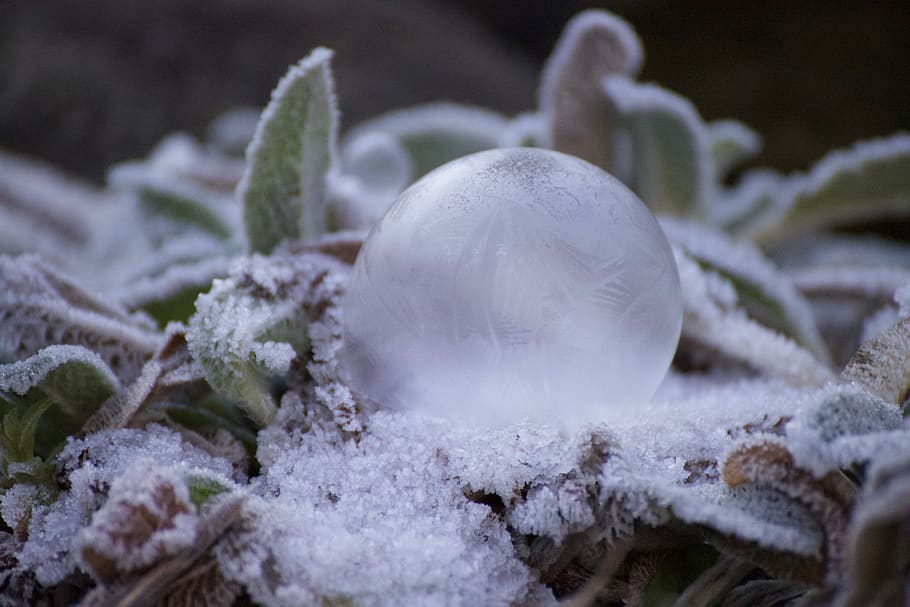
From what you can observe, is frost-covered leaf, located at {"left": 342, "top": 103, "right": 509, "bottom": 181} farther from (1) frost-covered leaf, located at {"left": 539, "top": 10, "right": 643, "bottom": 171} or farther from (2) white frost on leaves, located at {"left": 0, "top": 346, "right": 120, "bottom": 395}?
(2) white frost on leaves, located at {"left": 0, "top": 346, "right": 120, "bottom": 395}

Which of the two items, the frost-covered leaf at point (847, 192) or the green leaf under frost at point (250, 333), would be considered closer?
the green leaf under frost at point (250, 333)

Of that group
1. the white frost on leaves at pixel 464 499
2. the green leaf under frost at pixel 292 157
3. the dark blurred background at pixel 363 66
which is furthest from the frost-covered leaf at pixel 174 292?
the dark blurred background at pixel 363 66

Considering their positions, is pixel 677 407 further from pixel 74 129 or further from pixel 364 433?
pixel 74 129

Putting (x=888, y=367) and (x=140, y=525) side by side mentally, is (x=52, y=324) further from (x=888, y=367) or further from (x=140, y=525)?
(x=888, y=367)

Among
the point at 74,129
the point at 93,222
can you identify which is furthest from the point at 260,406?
the point at 74,129

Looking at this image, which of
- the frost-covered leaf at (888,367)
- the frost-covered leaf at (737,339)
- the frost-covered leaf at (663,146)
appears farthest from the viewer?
the frost-covered leaf at (663,146)

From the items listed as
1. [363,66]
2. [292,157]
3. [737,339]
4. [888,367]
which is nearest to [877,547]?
[888,367]

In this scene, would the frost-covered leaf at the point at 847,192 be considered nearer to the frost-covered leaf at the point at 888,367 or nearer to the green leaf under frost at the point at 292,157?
the frost-covered leaf at the point at 888,367
